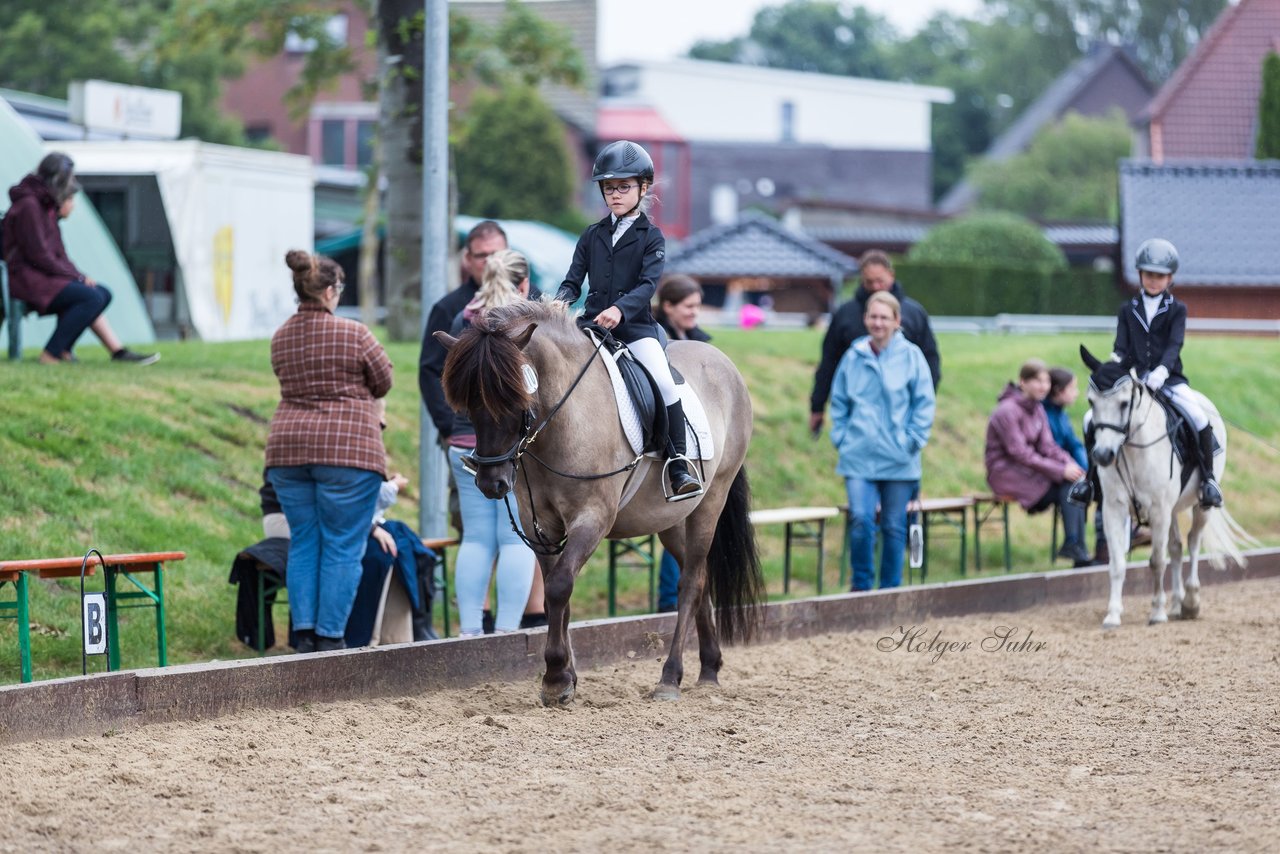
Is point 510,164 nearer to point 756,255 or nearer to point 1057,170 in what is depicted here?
point 756,255

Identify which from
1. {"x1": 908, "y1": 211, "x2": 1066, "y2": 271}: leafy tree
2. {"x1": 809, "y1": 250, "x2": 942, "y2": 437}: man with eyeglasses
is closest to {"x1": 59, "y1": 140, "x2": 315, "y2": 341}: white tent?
{"x1": 809, "y1": 250, "x2": 942, "y2": 437}: man with eyeglasses

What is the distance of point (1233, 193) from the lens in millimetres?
32031

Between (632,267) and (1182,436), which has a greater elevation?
(632,267)

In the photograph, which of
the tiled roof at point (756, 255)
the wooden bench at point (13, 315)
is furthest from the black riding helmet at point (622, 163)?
the tiled roof at point (756, 255)

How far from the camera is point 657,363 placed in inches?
Answer: 295

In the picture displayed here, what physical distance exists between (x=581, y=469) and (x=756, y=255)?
121 ft

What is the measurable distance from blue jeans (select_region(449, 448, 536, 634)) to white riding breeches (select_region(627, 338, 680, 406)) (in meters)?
1.18

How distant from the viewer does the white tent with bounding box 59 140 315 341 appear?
60.6ft

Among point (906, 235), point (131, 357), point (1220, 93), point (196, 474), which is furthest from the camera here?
point (906, 235)

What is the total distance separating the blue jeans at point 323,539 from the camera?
25.6 feet

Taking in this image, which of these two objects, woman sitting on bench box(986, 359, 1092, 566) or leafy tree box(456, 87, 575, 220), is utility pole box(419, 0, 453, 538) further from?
leafy tree box(456, 87, 575, 220)

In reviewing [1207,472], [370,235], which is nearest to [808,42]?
[370,235]

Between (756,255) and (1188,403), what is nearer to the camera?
(1188,403)

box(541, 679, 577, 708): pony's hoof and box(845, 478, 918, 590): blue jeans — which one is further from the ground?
box(845, 478, 918, 590): blue jeans
